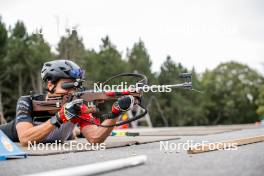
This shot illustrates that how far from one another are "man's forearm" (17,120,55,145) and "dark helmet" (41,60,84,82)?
0.74 metres

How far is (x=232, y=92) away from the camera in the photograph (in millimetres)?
64875

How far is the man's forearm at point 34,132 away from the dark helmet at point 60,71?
0.74 metres

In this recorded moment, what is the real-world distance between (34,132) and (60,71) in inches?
36.5

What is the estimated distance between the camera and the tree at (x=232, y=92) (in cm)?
6512

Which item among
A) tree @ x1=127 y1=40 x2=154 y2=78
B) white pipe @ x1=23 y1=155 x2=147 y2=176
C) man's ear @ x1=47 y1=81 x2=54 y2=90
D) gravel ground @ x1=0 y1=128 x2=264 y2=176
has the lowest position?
gravel ground @ x1=0 y1=128 x2=264 y2=176

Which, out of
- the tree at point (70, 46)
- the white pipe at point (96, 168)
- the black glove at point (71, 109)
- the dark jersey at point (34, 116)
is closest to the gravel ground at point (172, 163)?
the white pipe at point (96, 168)

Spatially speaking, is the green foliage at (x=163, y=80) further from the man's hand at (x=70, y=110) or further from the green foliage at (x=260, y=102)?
the man's hand at (x=70, y=110)

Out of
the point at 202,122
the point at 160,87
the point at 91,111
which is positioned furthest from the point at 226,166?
the point at 202,122

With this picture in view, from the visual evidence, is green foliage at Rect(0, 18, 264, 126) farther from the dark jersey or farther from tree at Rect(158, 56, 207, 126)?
the dark jersey

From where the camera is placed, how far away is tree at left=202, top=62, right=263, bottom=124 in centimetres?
6512

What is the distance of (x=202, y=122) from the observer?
62.9 meters

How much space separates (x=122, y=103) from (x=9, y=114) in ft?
118

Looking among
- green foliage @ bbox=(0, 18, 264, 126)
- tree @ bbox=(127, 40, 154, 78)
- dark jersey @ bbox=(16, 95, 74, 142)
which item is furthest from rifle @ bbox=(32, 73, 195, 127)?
tree @ bbox=(127, 40, 154, 78)

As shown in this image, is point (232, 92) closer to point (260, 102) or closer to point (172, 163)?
point (260, 102)
